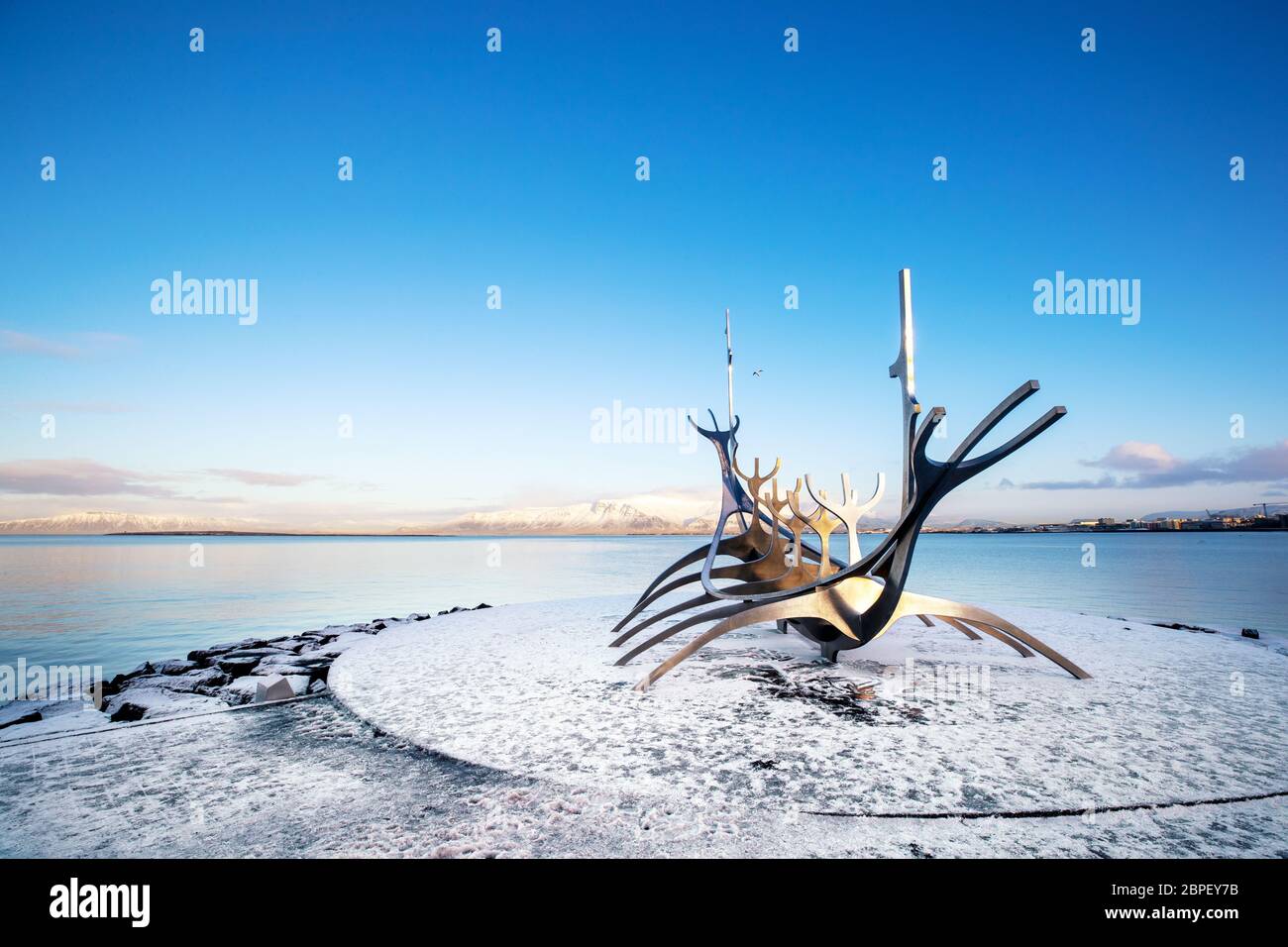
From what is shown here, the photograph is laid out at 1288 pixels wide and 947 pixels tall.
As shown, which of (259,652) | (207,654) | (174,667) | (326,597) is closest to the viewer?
(174,667)

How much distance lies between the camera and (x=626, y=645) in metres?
7.88

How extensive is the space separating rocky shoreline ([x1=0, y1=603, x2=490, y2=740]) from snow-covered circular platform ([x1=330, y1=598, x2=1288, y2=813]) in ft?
2.16

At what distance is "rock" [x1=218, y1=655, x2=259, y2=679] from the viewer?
791cm

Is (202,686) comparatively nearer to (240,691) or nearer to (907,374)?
(240,691)

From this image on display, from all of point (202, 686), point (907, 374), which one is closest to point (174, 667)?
point (202, 686)

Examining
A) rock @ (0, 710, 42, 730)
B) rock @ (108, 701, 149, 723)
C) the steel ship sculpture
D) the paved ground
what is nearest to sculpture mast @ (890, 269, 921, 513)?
the steel ship sculpture

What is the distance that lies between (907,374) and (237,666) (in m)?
8.97

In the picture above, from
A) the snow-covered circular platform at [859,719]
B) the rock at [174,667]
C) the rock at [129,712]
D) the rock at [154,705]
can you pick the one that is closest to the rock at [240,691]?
the rock at [154,705]

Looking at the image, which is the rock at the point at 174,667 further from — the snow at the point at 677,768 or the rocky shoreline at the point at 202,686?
the snow at the point at 677,768

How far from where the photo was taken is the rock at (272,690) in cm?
529

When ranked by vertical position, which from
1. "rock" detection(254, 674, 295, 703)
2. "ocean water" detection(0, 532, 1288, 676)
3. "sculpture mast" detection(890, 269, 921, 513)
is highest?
"sculpture mast" detection(890, 269, 921, 513)

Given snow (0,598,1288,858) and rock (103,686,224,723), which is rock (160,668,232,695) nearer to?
rock (103,686,224,723)

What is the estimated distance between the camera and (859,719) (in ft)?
14.9
